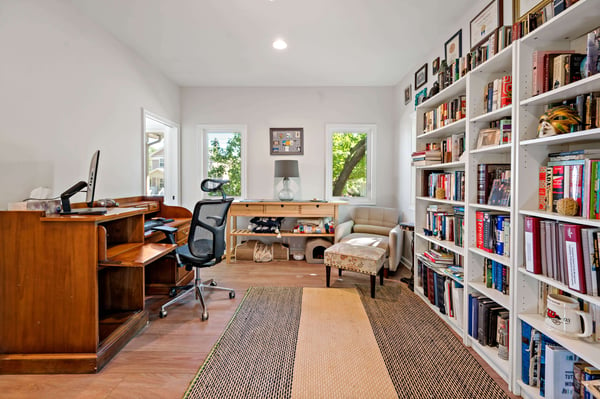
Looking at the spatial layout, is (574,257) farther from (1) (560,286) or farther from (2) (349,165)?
(2) (349,165)

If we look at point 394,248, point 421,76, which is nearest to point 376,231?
point 394,248

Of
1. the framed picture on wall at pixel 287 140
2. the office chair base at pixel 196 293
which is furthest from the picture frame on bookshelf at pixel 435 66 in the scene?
the office chair base at pixel 196 293

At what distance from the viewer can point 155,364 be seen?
181 cm

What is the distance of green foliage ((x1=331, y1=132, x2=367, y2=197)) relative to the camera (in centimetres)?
466

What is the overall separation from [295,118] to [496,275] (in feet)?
11.5

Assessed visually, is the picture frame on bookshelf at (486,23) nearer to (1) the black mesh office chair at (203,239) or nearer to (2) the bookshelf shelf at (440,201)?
(2) the bookshelf shelf at (440,201)

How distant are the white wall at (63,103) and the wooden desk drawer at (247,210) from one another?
1239mm

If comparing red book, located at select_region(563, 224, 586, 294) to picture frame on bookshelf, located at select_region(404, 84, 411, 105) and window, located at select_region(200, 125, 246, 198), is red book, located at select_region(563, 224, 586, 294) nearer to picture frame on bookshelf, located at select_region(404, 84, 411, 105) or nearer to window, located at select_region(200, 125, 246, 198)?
picture frame on bookshelf, located at select_region(404, 84, 411, 105)

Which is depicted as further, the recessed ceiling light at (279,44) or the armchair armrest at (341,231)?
the armchair armrest at (341,231)

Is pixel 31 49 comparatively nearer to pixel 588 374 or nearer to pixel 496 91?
pixel 496 91

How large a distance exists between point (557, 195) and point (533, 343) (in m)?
0.77

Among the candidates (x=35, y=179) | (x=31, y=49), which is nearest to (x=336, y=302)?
(x=35, y=179)

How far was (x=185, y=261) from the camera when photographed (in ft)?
8.26

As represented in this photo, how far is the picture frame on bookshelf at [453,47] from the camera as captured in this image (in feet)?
8.91
